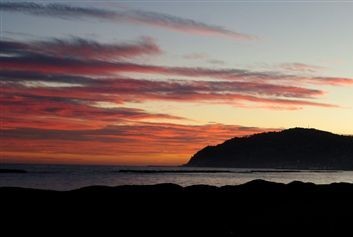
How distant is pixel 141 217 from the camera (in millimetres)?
32844

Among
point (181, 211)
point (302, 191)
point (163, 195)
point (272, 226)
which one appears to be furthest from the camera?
point (302, 191)

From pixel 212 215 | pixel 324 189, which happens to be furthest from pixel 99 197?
pixel 324 189

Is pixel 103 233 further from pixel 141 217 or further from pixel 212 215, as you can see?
pixel 212 215

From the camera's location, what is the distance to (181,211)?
34906 millimetres

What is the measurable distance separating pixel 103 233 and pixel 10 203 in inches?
275

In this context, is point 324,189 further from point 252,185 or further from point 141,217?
point 141,217

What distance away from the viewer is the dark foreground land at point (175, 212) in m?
30.3

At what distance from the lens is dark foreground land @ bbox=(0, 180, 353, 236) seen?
30.3 metres

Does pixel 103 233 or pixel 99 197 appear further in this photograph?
pixel 99 197

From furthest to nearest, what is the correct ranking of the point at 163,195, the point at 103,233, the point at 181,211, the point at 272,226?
the point at 163,195, the point at 181,211, the point at 272,226, the point at 103,233

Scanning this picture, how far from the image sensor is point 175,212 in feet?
113

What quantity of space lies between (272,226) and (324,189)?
46.2 feet

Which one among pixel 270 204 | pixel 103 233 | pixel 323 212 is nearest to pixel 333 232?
pixel 323 212

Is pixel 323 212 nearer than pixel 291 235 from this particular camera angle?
No
